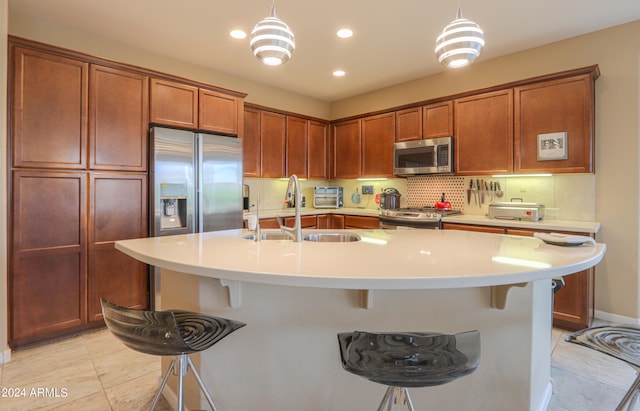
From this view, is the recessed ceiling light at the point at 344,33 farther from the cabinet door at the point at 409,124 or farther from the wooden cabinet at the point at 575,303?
the wooden cabinet at the point at 575,303

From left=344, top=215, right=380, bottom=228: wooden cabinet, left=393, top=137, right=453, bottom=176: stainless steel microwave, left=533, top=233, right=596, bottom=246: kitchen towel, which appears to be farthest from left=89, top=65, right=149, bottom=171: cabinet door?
left=533, top=233, right=596, bottom=246: kitchen towel

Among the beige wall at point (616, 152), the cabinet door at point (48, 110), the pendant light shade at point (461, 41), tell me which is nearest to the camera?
the pendant light shade at point (461, 41)

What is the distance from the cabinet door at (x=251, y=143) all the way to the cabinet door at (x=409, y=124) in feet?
6.09

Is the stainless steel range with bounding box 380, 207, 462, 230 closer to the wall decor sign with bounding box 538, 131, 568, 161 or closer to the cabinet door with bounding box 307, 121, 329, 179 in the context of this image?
the wall decor sign with bounding box 538, 131, 568, 161

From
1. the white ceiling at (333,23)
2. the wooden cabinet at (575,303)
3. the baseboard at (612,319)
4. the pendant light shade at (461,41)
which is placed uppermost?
the white ceiling at (333,23)

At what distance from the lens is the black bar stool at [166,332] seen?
49.7 inches

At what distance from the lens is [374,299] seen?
5.26 ft

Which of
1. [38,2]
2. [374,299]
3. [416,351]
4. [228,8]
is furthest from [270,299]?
[38,2]

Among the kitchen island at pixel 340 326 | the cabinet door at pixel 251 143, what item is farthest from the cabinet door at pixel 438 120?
the kitchen island at pixel 340 326

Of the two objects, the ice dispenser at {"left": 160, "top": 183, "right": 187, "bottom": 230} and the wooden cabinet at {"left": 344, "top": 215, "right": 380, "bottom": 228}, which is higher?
the ice dispenser at {"left": 160, "top": 183, "right": 187, "bottom": 230}

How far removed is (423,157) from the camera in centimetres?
424

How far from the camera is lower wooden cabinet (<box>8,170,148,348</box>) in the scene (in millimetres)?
2648

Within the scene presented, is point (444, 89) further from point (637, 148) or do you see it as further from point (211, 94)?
point (211, 94)

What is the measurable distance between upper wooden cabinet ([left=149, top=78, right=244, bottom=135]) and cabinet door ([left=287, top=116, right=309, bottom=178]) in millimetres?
1087
